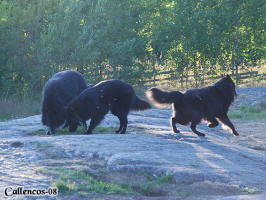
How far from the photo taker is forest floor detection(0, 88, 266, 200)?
499 centimetres

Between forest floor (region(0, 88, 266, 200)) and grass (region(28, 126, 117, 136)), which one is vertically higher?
forest floor (region(0, 88, 266, 200))

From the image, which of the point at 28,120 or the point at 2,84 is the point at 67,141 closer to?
the point at 28,120

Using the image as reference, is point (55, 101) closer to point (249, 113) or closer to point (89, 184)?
point (89, 184)

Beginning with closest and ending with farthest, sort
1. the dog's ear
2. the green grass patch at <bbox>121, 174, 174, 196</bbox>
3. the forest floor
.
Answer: the forest floor → the green grass patch at <bbox>121, 174, 174, 196</bbox> → the dog's ear

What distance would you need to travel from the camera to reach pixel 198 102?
28.3 feet

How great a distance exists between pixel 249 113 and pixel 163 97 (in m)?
7.92

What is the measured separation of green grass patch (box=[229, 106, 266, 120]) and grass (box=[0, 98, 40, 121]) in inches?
272

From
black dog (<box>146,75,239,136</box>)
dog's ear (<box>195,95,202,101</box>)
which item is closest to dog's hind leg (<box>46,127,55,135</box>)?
black dog (<box>146,75,239,136</box>)

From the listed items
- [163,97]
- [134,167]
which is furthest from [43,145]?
[163,97]

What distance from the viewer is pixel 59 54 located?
17.2 m

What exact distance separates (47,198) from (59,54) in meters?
13.1

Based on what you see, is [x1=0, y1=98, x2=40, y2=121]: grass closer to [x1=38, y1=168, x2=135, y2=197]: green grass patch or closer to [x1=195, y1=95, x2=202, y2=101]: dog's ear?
[x1=195, y1=95, x2=202, y2=101]: dog's ear

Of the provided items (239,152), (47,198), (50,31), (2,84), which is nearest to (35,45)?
(50,31)

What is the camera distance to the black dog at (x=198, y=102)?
27.8ft
